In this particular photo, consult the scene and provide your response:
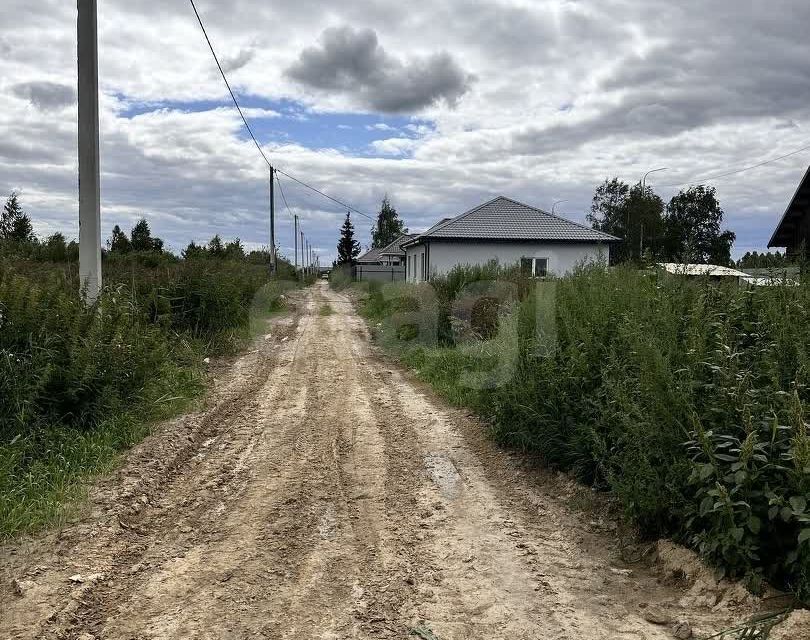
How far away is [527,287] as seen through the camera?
1124 cm

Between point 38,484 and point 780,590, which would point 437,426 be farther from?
point 780,590

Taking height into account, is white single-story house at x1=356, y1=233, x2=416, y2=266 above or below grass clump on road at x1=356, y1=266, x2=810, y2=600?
above

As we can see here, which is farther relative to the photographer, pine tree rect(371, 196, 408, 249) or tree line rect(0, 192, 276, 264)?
pine tree rect(371, 196, 408, 249)

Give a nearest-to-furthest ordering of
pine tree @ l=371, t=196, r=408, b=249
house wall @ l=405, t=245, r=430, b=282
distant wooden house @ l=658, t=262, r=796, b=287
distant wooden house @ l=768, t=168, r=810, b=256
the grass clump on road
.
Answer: the grass clump on road, distant wooden house @ l=658, t=262, r=796, b=287, distant wooden house @ l=768, t=168, r=810, b=256, house wall @ l=405, t=245, r=430, b=282, pine tree @ l=371, t=196, r=408, b=249

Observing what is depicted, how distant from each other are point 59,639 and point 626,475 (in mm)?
3284

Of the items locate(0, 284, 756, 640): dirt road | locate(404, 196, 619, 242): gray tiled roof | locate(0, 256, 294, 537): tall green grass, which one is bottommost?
locate(0, 284, 756, 640): dirt road

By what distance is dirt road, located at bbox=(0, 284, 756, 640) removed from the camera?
3252 mm

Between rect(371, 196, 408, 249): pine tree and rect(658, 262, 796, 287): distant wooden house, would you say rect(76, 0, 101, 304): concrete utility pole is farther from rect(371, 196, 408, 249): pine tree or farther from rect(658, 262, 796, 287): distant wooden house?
rect(371, 196, 408, 249): pine tree

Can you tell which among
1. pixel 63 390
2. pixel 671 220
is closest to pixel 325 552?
pixel 63 390

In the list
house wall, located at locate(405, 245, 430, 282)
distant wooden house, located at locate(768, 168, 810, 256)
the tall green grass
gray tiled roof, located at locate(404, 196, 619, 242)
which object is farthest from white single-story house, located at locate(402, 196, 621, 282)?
the tall green grass

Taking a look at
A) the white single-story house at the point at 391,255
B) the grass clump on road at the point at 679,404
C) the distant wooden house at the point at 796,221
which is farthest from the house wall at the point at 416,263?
the grass clump on road at the point at 679,404

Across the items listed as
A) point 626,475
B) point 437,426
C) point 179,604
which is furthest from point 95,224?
point 626,475

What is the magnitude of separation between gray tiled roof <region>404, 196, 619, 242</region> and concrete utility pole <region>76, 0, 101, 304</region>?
23415mm

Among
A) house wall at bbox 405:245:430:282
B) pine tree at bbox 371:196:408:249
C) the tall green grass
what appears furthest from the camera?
pine tree at bbox 371:196:408:249
